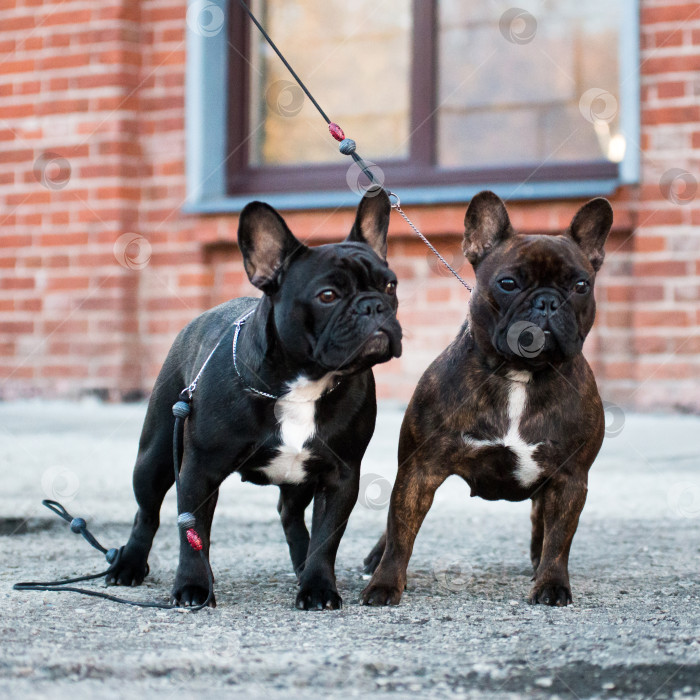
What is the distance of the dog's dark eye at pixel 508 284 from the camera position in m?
3.01

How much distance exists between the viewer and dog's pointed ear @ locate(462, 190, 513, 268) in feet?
10.7

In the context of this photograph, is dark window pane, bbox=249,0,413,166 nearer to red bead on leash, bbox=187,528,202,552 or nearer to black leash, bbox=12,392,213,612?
black leash, bbox=12,392,213,612

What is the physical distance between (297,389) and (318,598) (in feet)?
1.89

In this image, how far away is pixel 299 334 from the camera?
9.50 ft

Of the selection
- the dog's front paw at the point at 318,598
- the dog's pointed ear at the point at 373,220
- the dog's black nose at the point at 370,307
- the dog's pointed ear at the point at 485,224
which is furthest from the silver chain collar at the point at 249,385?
the dog's pointed ear at the point at 485,224

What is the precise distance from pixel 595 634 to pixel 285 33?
5.59 meters

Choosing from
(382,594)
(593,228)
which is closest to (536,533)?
(382,594)

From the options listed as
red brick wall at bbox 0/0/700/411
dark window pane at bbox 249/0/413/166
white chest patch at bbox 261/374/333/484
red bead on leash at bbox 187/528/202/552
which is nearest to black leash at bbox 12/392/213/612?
red bead on leash at bbox 187/528/202/552

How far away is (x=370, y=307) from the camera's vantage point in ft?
9.33

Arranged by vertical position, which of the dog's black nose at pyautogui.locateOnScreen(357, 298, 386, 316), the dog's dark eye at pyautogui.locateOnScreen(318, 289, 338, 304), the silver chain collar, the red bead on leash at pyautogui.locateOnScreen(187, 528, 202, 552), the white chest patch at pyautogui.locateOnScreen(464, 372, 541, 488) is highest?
the dog's dark eye at pyautogui.locateOnScreen(318, 289, 338, 304)

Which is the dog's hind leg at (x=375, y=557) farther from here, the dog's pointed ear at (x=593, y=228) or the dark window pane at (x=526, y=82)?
the dark window pane at (x=526, y=82)

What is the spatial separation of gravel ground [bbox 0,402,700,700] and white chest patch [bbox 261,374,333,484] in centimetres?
41

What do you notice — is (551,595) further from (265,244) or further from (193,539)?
(265,244)

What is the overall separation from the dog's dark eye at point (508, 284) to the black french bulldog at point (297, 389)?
306 millimetres
